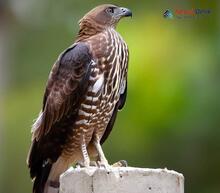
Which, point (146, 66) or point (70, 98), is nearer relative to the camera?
point (70, 98)

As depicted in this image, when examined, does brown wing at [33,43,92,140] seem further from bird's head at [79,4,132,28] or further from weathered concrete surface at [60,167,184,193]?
weathered concrete surface at [60,167,184,193]

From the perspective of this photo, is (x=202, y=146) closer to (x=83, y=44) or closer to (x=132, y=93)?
(x=132, y=93)

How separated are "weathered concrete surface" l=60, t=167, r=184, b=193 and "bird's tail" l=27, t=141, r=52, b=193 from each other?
1.23 metres

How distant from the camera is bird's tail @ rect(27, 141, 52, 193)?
307 inches

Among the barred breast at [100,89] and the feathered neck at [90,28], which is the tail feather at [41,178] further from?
the feathered neck at [90,28]

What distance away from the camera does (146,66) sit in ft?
37.2

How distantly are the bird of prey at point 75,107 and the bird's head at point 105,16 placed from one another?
0.17 meters

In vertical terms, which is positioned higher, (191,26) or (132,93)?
(191,26)

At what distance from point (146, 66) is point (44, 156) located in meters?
3.70

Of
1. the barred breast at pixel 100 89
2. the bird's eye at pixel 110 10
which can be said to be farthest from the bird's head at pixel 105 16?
the barred breast at pixel 100 89

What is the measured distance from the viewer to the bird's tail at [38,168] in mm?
7809

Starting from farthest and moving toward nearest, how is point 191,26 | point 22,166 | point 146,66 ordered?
point 22,166, point 191,26, point 146,66

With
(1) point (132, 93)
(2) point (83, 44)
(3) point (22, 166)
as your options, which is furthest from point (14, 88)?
(2) point (83, 44)

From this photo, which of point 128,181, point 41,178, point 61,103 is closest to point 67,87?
point 61,103
